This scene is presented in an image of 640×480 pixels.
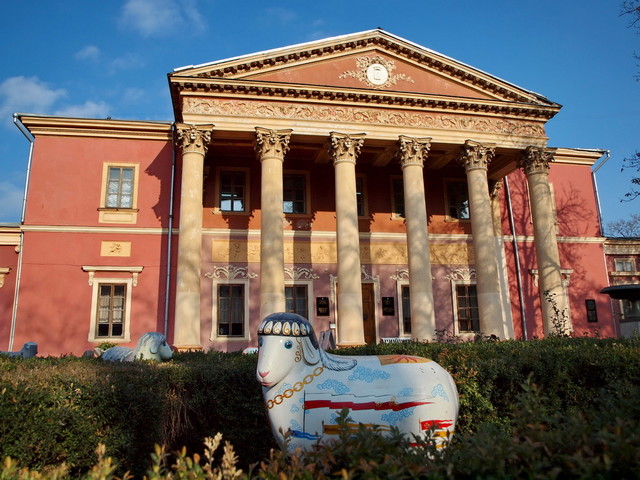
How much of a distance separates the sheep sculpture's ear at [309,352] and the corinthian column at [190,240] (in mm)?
11832

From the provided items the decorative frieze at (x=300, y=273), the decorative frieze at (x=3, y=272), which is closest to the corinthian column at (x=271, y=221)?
the decorative frieze at (x=300, y=273)

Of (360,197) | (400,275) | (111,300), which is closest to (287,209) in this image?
(360,197)

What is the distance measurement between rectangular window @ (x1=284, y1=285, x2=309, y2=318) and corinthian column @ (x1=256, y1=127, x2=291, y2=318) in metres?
3.38

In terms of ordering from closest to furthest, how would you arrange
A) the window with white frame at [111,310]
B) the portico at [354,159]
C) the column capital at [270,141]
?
1. the portico at [354,159]
2. the column capital at [270,141]
3. the window with white frame at [111,310]

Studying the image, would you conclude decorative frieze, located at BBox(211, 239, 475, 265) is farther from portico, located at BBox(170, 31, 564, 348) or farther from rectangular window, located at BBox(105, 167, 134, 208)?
rectangular window, located at BBox(105, 167, 134, 208)

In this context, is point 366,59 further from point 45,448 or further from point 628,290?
point 45,448

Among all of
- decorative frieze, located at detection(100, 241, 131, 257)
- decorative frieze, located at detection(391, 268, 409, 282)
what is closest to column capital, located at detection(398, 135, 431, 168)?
decorative frieze, located at detection(391, 268, 409, 282)

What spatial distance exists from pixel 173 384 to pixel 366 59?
54.5 feet

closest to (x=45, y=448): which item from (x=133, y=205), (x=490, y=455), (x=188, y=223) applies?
(x=490, y=455)

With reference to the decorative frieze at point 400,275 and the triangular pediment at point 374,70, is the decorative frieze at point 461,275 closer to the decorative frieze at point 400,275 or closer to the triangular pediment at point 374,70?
the decorative frieze at point 400,275

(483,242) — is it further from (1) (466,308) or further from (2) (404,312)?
(2) (404,312)

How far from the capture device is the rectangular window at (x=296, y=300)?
20.7 meters

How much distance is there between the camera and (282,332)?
4.89 meters

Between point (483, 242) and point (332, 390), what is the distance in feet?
51.2
